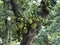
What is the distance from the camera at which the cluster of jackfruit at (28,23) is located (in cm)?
305

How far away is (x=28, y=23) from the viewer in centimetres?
316

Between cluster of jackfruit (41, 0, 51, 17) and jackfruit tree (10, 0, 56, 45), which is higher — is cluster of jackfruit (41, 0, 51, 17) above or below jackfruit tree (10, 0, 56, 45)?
above

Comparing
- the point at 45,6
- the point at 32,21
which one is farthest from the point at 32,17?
the point at 45,6

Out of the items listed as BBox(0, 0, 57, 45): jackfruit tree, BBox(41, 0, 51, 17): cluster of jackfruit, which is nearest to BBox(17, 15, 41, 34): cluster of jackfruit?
BBox(0, 0, 57, 45): jackfruit tree

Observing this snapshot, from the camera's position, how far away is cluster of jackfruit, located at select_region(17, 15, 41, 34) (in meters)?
3.05

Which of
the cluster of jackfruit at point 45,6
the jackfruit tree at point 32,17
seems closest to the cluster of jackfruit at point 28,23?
the jackfruit tree at point 32,17

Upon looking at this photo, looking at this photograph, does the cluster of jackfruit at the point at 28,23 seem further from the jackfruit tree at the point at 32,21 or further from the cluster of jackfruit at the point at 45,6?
the cluster of jackfruit at the point at 45,6

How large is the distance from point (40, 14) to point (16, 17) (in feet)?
1.52

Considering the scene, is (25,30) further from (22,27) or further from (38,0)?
(38,0)

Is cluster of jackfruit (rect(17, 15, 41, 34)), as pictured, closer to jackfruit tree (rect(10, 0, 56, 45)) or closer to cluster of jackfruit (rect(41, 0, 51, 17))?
jackfruit tree (rect(10, 0, 56, 45))

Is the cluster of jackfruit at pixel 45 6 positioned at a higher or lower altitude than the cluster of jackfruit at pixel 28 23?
higher

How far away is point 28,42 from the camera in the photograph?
10.4 ft

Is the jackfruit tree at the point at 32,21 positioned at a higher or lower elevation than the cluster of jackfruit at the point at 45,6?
lower

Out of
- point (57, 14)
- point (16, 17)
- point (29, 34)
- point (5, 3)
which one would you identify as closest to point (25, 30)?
point (29, 34)
